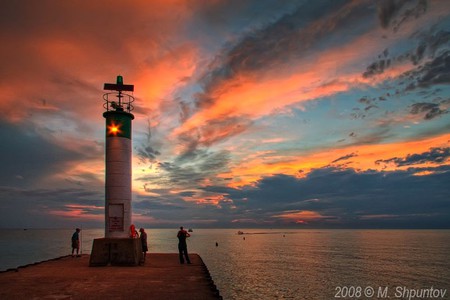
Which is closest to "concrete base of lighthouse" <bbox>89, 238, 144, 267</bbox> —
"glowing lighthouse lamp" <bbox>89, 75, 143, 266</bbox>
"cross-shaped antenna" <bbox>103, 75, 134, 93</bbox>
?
"glowing lighthouse lamp" <bbox>89, 75, 143, 266</bbox>

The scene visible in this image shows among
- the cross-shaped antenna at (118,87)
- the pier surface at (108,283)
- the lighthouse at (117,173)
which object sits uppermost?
the cross-shaped antenna at (118,87)

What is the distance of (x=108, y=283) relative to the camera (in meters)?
14.3

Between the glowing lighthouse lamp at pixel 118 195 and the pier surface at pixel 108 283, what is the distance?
134cm

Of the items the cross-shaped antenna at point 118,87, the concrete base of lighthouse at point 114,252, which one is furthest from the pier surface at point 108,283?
the cross-shaped antenna at point 118,87

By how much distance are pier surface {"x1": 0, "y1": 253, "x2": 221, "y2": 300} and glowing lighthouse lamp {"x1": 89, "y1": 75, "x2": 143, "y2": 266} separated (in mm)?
1340

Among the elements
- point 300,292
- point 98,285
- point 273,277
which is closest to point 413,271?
point 273,277

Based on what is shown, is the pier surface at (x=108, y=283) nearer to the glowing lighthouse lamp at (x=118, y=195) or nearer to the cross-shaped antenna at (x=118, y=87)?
the glowing lighthouse lamp at (x=118, y=195)

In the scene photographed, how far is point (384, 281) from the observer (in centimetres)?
4622

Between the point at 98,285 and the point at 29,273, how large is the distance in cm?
580

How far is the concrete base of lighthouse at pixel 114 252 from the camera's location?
2016 centimetres

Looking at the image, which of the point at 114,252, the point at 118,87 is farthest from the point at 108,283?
the point at 118,87

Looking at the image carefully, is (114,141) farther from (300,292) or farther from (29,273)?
(300,292)

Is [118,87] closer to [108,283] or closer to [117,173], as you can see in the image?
[117,173]

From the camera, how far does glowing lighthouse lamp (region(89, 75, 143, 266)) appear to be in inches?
801
